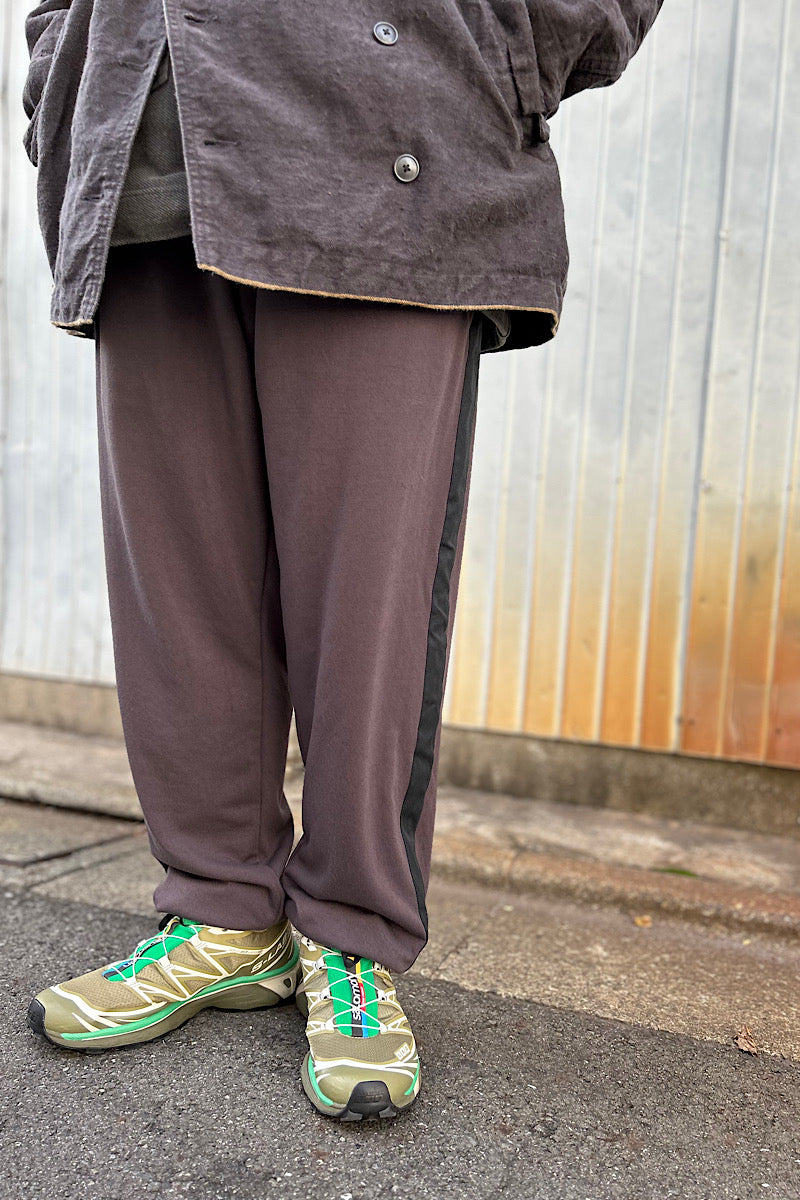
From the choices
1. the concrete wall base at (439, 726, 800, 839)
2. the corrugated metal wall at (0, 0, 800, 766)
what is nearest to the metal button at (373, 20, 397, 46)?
the corrugated metal wall at (0, 0, 800, 766)

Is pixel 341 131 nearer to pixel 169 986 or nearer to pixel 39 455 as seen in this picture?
pixel 169 986

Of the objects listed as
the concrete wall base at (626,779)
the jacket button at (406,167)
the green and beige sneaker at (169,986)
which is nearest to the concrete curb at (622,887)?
the concrete wall base at (626,779)

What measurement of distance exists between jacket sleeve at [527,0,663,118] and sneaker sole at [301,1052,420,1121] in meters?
1.13

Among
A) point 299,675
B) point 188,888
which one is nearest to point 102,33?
point 299,675

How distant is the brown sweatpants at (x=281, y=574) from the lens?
44.0 inches

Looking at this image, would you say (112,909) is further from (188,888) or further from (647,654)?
(647,654)

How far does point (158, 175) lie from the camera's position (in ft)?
3.49

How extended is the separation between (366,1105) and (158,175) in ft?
3.44

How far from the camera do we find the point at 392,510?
1.12m

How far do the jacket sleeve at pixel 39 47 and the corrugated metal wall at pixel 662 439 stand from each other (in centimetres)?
148

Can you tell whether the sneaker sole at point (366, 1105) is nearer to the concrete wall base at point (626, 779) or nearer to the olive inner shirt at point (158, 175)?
the olive inner shirt at point (158, 175)

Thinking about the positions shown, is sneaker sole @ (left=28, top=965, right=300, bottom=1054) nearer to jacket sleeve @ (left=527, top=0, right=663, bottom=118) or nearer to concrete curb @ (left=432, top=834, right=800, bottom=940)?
concrete curb @ (left=432, top=834, right=800, bottom=940)

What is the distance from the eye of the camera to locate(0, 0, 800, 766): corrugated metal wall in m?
2.28

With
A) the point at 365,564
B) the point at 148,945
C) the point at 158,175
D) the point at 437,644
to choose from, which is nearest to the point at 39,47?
the point at 158,175
